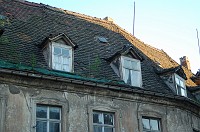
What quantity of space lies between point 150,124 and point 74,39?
562cm

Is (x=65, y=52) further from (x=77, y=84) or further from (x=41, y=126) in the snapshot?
(x=41, y=126)

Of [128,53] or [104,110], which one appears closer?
[104,110]

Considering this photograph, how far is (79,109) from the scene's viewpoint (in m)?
16.0

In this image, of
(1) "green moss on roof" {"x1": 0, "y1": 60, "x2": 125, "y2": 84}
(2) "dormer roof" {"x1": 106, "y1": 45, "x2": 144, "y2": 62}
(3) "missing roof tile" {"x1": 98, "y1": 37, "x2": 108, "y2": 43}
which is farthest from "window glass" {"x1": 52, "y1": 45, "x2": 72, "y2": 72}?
(3) "missing roof tile" {"x1": 98, "y1": 37, "x2": 108, "y2": 43}

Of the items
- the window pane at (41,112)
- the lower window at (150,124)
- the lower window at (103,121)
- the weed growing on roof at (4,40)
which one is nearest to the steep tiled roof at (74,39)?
the weed growing on roof at (4,40)

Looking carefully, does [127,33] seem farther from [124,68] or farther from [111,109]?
[111,109]

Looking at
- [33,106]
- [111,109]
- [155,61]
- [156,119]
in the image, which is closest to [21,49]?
[33,106]

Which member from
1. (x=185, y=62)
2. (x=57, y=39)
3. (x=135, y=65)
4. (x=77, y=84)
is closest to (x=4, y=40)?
(x=57, y=39)

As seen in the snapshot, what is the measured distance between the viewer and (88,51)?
1928 centimetres

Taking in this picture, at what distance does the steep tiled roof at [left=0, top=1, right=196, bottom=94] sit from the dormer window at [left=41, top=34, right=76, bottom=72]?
280mm

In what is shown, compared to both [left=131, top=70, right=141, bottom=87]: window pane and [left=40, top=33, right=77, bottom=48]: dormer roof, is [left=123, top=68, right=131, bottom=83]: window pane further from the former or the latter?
[left=40, top=33, right=77, bottom=48]: dormer roof

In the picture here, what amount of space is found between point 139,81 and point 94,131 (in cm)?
350

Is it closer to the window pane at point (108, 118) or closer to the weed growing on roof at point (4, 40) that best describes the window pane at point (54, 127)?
the window pane at point (108, 118)

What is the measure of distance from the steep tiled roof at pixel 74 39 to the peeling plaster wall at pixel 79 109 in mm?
1089
